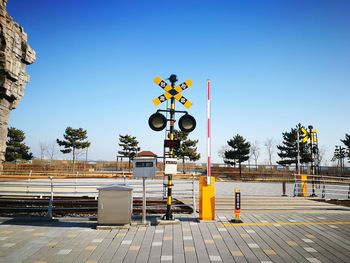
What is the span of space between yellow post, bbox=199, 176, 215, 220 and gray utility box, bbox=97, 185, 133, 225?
7.40 ft

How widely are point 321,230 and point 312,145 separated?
11.3m

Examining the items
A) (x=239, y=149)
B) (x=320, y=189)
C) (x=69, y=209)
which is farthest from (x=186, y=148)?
(x=69, y=209)

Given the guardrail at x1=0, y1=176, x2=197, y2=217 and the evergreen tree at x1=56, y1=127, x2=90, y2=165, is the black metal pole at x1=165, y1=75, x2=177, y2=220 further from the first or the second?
the evergreen tree at x1=56, y1=127, x2=90, y2=165

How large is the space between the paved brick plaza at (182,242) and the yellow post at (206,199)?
1.10ft

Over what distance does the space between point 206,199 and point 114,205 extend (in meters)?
2.79

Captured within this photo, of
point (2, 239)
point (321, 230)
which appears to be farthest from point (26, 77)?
point (321, 230)

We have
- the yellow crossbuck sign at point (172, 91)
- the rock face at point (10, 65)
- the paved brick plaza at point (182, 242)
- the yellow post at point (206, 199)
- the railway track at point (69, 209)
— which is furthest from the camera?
the rock face at point (10, 65)

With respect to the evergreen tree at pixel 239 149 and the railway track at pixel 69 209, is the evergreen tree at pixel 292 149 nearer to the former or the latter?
the evergreen tree at pixel 239 149

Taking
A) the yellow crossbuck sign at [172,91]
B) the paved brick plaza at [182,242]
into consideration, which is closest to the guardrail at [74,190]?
the paved brick plaza at [182,242]

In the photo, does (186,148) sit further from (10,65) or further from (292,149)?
(10,65)

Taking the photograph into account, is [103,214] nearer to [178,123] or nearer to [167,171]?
[167,171]

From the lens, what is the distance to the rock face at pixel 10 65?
15555mm

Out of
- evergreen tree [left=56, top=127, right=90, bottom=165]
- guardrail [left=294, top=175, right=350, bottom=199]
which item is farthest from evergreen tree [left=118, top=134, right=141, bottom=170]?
guardrail [left=294, top=175, right=350, bottom=199]

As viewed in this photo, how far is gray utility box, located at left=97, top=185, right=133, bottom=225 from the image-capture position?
6.21 meters
